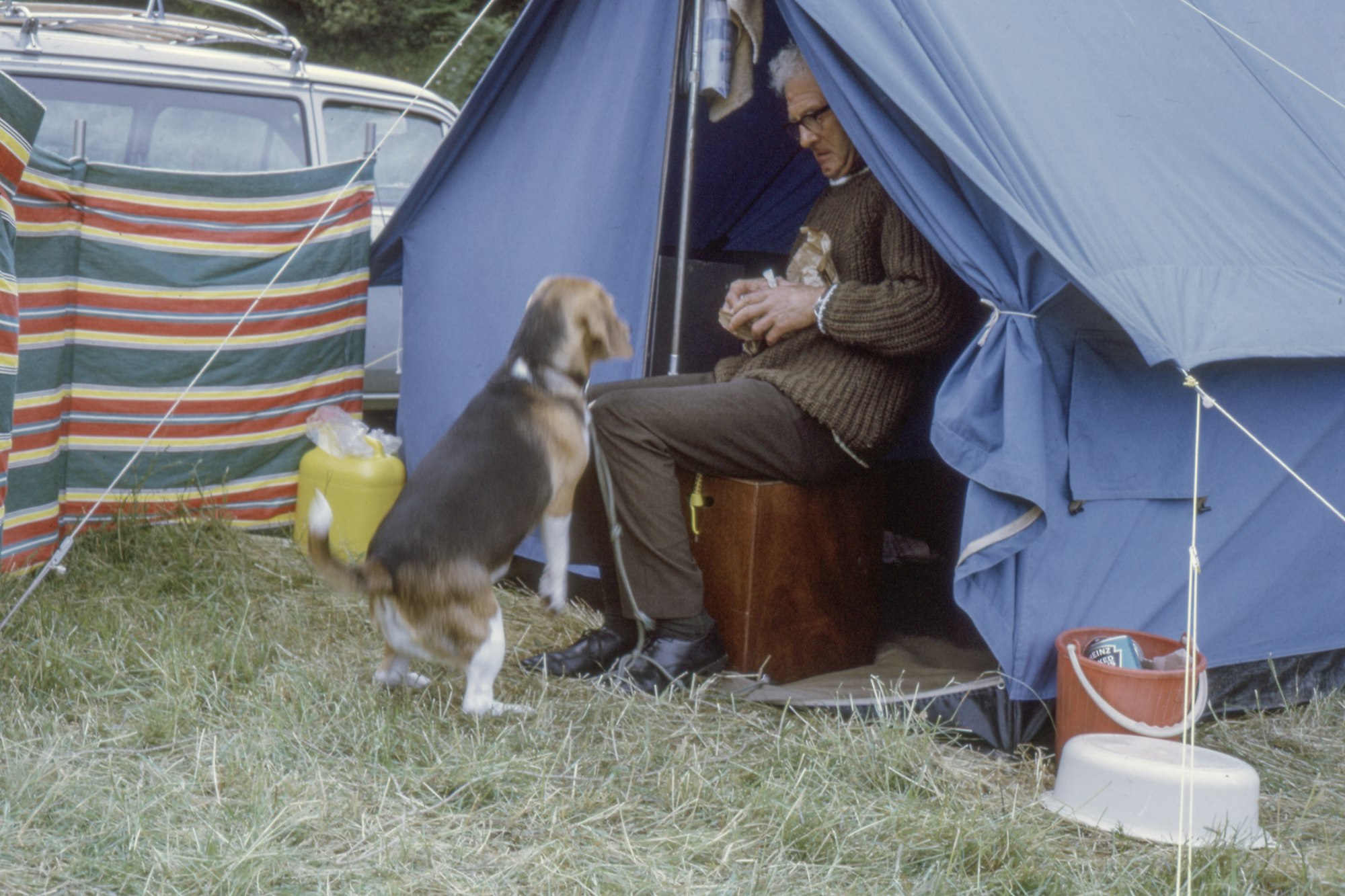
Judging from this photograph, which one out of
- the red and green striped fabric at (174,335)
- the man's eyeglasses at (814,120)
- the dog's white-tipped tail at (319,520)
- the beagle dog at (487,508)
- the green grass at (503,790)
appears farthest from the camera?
the red and green striped fabric at (174,335)

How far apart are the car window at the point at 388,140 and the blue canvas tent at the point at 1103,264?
187cm

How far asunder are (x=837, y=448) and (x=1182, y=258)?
984 mm

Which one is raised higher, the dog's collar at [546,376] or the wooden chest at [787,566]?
the dog's collar at [546,376]

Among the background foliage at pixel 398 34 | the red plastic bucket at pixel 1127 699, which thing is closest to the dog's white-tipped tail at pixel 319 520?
the red plastic bucket at pixel 1127 699

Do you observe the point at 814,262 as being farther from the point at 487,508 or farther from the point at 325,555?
the point at 325,555

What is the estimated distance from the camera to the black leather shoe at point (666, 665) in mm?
3238

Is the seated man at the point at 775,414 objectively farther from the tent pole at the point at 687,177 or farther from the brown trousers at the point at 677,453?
the tent pole at the point at 687,177

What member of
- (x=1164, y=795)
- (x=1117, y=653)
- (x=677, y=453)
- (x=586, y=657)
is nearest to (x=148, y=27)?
(x=677, y=453)

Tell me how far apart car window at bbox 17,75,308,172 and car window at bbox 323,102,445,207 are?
0.18 metres

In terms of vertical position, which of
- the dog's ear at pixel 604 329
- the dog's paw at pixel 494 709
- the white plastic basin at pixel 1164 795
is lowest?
the dog's paw at pixel 494 709

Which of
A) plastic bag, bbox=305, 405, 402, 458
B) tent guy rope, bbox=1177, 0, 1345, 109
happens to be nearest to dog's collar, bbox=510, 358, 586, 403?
plastic bag, bbox=305, 405, 402, 458

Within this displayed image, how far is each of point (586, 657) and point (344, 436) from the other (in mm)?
1713

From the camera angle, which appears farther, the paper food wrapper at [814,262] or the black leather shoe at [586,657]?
the paper food wrapper at [814,262]

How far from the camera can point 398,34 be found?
1303 cm
